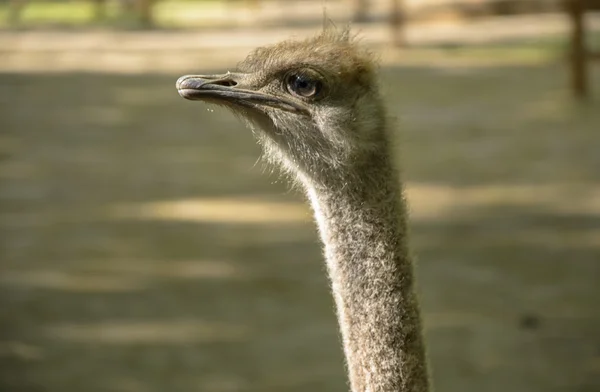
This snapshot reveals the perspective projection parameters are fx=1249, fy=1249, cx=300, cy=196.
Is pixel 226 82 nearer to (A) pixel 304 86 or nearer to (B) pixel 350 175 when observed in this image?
(A) pixel 304 86

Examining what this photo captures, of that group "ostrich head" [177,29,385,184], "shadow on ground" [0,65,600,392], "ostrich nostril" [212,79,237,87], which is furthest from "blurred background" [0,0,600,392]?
"ostrich nostril" [212,79,237,87]

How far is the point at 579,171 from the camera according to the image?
27.6ft

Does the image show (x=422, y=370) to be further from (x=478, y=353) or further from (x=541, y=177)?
(x=541, y=177)

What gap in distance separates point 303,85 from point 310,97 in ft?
Result: 0.08

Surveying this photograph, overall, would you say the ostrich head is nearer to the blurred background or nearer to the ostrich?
the ostrich

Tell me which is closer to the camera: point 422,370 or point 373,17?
point 422,370

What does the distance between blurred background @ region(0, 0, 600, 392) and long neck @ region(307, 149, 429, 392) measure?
0.61 feet

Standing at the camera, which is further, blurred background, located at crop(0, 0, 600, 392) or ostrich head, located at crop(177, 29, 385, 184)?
blurred background, located at crop(0, 0, 600, 392)

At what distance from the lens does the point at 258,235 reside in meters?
7.01

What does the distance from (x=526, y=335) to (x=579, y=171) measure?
341cm

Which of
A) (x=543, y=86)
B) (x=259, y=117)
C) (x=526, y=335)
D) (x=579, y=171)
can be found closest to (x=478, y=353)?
(x=526, y=335)

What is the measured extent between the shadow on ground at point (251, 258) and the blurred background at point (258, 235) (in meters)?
0.02

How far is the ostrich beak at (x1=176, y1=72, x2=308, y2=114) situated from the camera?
6.61 ft

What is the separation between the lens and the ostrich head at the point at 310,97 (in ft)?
6.70
